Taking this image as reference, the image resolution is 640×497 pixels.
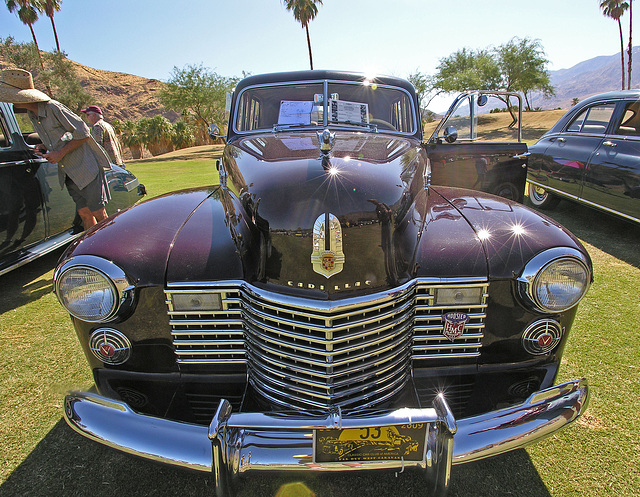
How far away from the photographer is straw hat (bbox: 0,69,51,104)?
364 cm

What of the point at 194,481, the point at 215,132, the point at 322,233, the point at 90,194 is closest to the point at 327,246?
the point at 322,233

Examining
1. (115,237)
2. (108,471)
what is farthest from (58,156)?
(108,471)

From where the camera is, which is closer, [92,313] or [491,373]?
[92,313]

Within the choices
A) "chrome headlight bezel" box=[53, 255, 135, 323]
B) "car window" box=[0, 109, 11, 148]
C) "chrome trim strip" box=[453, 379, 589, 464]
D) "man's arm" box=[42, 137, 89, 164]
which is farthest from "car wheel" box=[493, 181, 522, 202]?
"car window" box=[0, 109, 11, 148]

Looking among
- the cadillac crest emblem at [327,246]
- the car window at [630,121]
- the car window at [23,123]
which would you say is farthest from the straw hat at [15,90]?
the car window at [630,121]

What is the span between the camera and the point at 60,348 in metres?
3.06

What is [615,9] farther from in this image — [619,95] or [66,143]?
[66,143]

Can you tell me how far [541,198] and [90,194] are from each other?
22.5 ft

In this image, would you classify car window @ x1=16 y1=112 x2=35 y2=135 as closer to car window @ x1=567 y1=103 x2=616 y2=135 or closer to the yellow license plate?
the yellow license plate

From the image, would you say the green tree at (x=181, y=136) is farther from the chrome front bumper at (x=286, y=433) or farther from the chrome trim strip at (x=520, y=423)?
the chrome trim strip at (x=520, y=423)

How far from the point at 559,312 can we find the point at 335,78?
90.7 inches

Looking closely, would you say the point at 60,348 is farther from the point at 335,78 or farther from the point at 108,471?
the point at 335,78

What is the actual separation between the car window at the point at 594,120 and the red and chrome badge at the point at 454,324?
5056 mm

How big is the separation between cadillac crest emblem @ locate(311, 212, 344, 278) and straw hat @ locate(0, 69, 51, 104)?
363 centimetres
